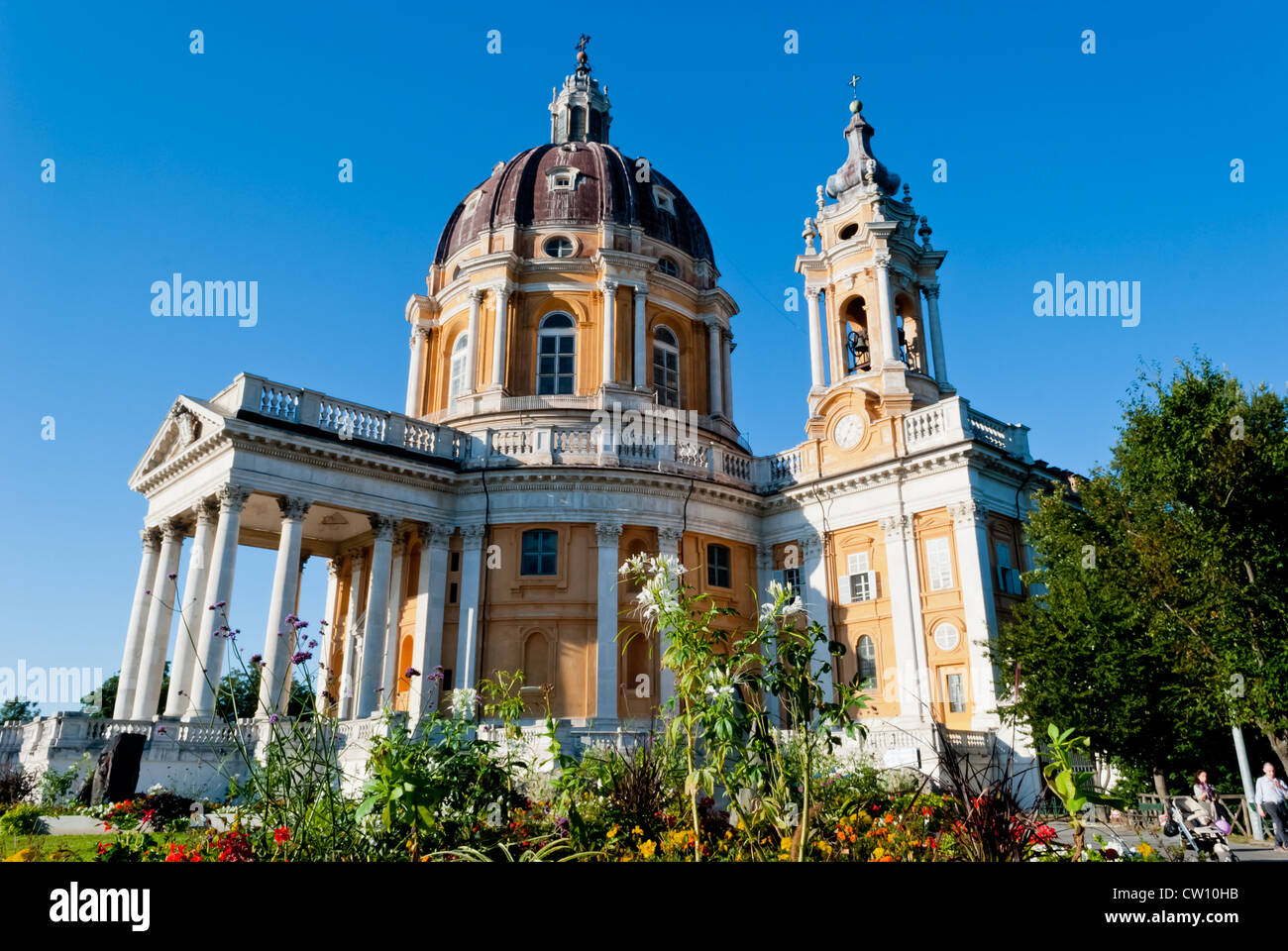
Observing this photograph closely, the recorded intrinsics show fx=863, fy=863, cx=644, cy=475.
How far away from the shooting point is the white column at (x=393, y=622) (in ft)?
93.2

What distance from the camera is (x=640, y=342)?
37125 mm

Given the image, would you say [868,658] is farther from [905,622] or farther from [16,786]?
[16,786]

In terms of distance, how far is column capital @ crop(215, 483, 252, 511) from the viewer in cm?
2495

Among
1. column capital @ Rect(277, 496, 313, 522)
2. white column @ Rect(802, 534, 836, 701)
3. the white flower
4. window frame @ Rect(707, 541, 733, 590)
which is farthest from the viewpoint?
window frame @ Rect(707, 541, 733, 590)

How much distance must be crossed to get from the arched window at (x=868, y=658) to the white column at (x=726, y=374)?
14664 millimetres

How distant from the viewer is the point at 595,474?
2945 cm

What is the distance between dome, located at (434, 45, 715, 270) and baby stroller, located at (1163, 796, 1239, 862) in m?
31.4

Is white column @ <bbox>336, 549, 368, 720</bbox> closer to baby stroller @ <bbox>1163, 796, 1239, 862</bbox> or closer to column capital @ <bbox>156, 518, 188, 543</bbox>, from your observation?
column capital @ <bbox>156, 518, 188, 543</bbox>

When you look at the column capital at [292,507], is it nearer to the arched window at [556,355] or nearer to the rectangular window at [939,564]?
the arched window at [556,355]

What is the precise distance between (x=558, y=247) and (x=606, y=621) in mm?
18504

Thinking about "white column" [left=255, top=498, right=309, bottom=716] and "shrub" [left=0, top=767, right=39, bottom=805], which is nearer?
"shrub" [left=0, top=767, right=39, bottom=805]

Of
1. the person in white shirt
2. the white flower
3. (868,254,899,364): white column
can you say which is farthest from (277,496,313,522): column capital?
the person in white shirt
